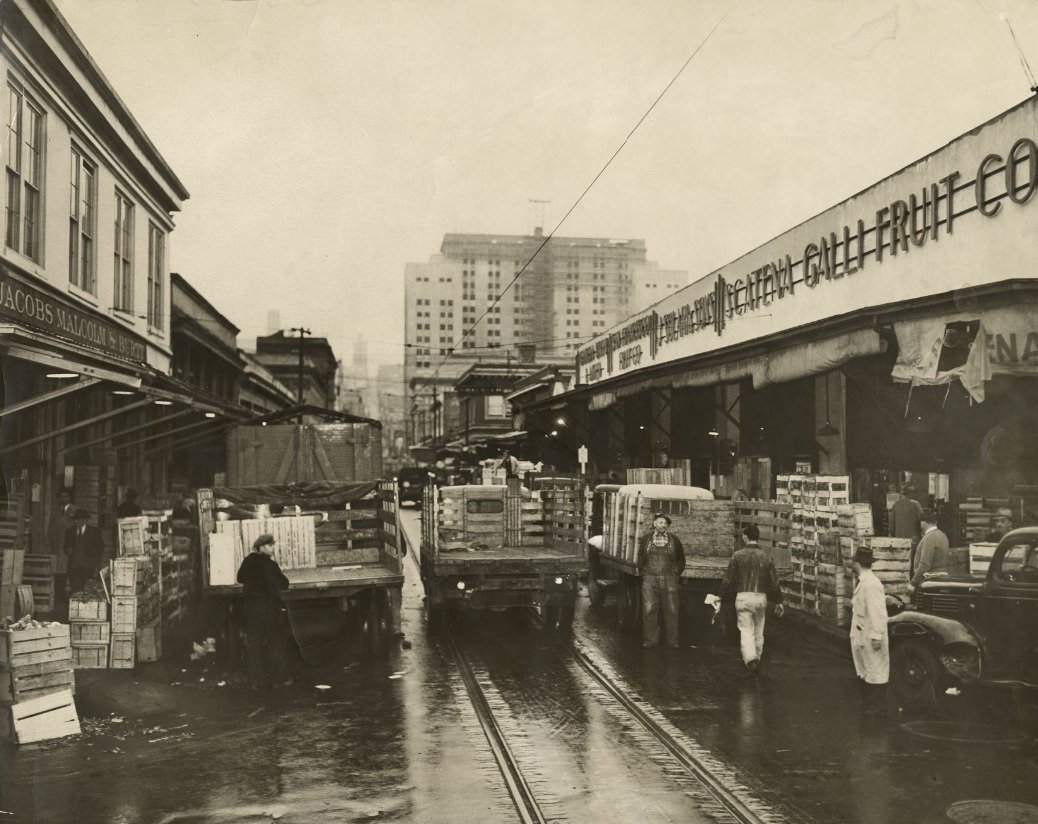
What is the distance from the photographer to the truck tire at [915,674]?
9.77 m

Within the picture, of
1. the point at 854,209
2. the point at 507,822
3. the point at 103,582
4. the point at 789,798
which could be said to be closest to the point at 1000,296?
the point at 789,798

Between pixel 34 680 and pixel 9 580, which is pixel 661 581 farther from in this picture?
pixel 9 580

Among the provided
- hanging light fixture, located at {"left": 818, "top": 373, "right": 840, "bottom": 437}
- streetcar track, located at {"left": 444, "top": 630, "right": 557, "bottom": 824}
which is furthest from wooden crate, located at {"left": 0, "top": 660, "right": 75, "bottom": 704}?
hanging light fixture, located at {"left": 818, "top": 373, "right": 840, "bottom": 437}

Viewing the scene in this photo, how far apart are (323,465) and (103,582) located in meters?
7.99

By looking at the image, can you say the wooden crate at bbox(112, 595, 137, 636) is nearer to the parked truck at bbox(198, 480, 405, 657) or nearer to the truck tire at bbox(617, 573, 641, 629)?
the parked truck at bbox(198, 480, 405, 657)

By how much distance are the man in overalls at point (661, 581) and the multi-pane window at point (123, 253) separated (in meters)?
14.7

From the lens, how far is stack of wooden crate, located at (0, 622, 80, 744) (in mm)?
8773

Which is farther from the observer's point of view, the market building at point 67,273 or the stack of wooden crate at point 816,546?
the market building at point 67,273

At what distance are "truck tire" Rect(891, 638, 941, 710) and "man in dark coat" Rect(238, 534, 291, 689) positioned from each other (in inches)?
258

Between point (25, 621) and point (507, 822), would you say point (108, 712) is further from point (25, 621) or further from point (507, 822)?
point (507, 822)

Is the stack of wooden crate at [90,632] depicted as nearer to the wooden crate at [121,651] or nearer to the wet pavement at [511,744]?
the wooden crate at [121,651]

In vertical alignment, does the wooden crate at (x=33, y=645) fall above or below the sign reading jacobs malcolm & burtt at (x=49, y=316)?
below

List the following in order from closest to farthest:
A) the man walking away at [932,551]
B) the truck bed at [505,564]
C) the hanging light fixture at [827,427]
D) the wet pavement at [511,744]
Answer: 1. the wet pavement at [511,744]
2. the man walking away at [932,551]
3. the truck bed at [505,564]
4. the hanging light fixture at [827,427]

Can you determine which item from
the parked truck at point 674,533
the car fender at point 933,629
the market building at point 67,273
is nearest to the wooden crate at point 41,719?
the market building at point 67,273
